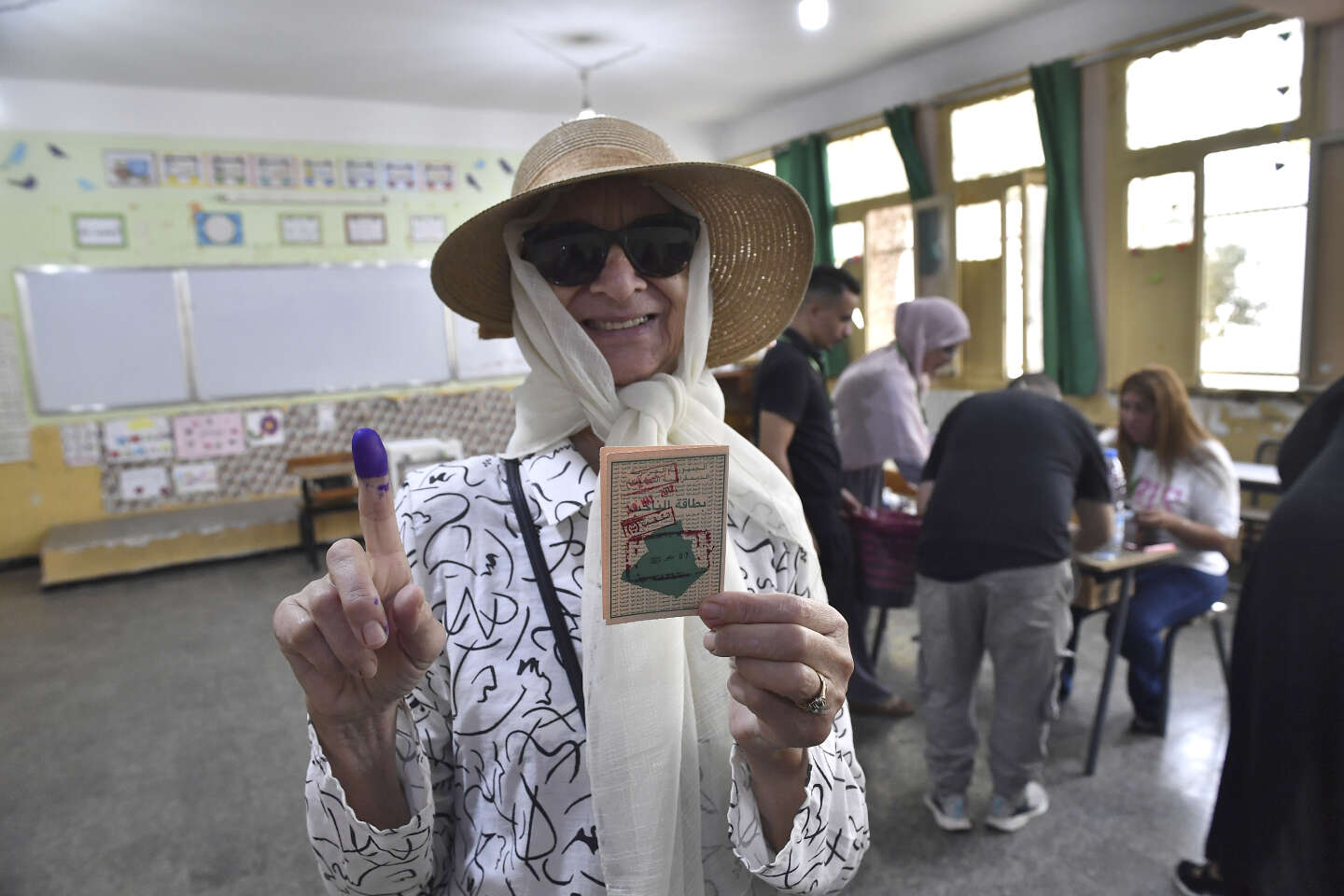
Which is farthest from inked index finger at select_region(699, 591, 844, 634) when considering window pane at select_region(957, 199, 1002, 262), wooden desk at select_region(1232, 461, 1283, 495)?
window pane at select_region(957, 199, 1002, 262)

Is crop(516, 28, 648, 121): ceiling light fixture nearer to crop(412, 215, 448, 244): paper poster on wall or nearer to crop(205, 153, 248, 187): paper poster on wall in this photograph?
crop(412, 215, 448, 244): paper poster on wall

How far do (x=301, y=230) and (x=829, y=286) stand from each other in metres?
5.46

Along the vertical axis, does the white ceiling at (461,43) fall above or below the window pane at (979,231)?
above

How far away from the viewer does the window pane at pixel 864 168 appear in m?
7.07

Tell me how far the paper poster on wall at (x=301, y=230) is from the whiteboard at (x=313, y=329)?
0.79 ft

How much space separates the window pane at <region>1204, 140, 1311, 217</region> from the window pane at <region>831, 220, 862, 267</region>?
2976 millimetres

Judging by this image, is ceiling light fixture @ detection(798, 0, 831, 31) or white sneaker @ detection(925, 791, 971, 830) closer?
white sneaker @ detection(925, 791, 971, 830)

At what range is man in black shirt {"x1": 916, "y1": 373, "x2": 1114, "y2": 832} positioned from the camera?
8.30 feet

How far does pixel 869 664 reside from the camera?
359 cm

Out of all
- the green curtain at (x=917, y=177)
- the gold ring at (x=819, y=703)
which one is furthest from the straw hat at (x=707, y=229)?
the green curtain at (x=917, y=177)

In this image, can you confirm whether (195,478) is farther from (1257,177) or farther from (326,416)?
(1257,177)

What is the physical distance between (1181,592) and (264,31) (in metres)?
6.00

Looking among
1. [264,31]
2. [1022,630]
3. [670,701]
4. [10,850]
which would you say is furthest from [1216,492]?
[264,31]

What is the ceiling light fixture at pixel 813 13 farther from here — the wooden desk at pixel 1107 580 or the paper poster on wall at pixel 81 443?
the paper poster on wall at pixel 81 443
